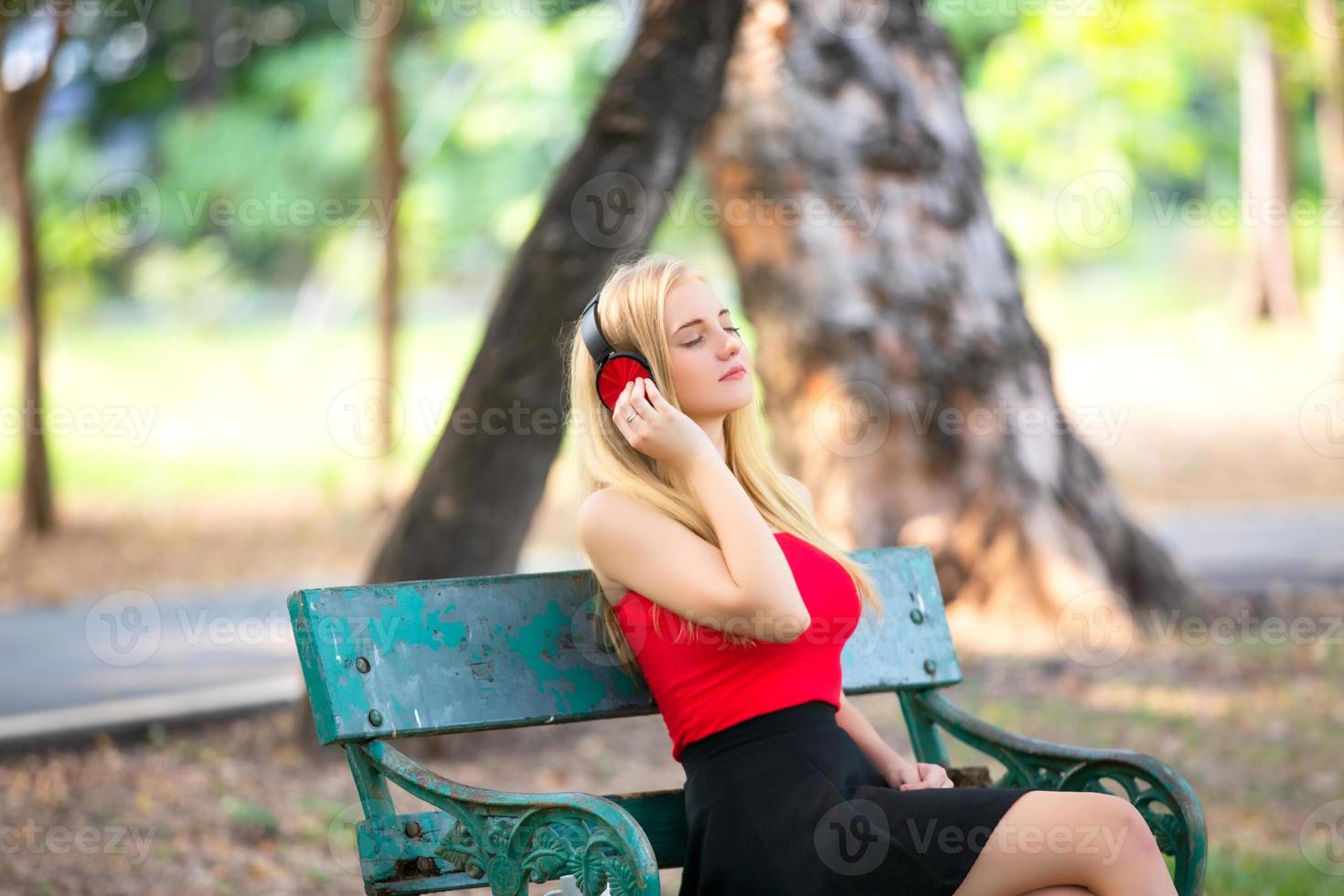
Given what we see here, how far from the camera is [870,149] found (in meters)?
9.11

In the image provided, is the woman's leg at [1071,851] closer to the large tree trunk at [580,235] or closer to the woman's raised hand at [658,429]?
the woman's raised hand at [658,429]

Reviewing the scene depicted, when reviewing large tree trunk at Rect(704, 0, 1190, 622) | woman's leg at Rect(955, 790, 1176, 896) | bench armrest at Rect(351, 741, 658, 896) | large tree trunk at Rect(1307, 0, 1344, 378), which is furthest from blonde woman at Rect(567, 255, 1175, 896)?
large tree trunk at Rect(1307, 0, 1344, 378)

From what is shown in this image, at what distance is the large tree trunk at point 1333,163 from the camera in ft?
61.9

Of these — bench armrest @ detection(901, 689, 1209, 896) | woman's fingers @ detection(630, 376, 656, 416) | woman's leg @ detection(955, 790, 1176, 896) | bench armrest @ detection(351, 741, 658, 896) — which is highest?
woman's fingers @ detection(630, 376, 656, 416)

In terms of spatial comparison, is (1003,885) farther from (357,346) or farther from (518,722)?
(357,346)

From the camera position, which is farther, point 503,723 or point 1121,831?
point 503,723

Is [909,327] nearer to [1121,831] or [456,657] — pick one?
[456,657]

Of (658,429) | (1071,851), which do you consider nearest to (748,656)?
(658,429)

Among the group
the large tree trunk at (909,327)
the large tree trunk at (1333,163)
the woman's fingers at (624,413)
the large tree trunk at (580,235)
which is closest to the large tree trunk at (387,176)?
the large tree trunk at (909,327)

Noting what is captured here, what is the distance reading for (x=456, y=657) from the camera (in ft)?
11.1

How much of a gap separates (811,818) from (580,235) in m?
3.63

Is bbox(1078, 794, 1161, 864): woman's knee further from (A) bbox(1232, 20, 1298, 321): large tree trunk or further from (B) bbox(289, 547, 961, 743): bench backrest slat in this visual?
(A) bbox(1232, 20, 1298, 321): large tree trunk

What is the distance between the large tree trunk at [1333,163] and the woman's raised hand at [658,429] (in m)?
17.5

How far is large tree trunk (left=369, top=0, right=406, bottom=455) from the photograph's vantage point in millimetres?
13086
